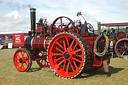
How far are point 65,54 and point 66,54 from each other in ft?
0.11

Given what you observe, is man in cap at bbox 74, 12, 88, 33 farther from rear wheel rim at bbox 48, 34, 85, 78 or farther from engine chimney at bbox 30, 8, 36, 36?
engine chimney at bbox 30, 8, 36, 36

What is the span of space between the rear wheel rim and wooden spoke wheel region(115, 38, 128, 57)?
6.17 metres

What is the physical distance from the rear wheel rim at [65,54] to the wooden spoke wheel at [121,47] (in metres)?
6.17

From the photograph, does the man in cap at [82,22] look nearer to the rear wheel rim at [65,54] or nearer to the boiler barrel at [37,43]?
the rear wheel rim at [65,54]

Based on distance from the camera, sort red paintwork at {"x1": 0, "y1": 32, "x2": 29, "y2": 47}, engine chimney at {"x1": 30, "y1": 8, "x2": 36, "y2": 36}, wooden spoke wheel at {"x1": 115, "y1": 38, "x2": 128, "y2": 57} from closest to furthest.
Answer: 1. engine chimney at {"x1": 30, "y1": 8, "x2": 36, "y2": 36}
2. wooden spoke wheel at {"x1": 115, "y1": 38, "x2": 128, "y2": 57}
3. red paintwork at {"x1": 0, "y1": 32, "x2": 29, "y2": 47}

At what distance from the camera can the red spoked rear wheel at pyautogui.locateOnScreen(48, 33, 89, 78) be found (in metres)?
4.90

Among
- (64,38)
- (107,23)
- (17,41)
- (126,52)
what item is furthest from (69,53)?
(17,41)

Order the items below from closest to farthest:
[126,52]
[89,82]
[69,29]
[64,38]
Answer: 1. [89,82]
2. [64,38]
3. [69,29]
4. [126,52]

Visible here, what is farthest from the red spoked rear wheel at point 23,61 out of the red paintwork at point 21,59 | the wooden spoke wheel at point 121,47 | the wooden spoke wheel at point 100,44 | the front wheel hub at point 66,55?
the wooden spoke wheel at point 121,47

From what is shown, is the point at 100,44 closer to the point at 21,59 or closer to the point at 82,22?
the point at 82,22

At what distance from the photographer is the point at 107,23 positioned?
43.7 ft

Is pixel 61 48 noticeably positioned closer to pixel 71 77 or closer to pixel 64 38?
pixel 64 38

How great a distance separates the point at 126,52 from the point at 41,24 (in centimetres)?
661

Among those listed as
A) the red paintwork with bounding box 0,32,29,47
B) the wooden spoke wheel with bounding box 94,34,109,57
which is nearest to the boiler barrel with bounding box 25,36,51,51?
the wooden spoke wheel with bounding box 94,34,109,57
